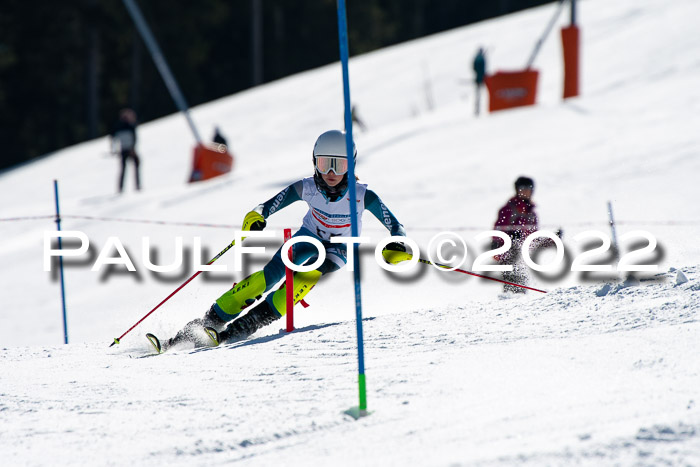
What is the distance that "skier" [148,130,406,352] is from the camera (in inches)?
245

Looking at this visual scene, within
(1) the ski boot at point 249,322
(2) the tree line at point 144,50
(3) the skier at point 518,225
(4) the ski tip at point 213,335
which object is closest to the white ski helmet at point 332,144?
(1) the ski boot at point 249,322

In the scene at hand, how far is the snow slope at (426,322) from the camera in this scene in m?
3.89

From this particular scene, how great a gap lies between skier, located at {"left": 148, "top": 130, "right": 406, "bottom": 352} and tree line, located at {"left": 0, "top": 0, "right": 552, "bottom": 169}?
3135 cm

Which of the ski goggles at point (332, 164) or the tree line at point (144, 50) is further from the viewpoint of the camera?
the tree line at point (144, 50)

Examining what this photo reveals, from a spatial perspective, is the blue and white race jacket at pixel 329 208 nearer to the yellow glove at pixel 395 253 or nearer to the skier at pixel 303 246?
the skier at pixel 303 246

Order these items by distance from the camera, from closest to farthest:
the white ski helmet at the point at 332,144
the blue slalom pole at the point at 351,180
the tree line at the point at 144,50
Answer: the blue slalom pole at the point at 351,180, the white ski helmet at the point at 332,144, the tree line at the point at 144,50

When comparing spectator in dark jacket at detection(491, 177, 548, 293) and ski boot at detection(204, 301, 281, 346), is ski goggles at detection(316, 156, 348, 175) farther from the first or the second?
spectator in dark jacket at detection(491, 177, 548, 293)

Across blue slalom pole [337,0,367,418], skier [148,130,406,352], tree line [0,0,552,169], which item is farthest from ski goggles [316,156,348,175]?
tree line [0,0,552,169]

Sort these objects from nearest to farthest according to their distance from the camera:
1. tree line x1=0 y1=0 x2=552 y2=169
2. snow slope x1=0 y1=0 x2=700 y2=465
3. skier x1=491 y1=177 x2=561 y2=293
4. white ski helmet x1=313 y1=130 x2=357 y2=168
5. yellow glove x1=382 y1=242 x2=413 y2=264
Answer: 1. snow slope x1=0 y1=0 x2=700 y2=465
2. white ski helmet x1=313 y1=130 x2=357 y2=168
3. yellow glove x1=382 y1=242 x2=413 y2=264
4. skier x1=491 y1=177 x2=561 y2=293
5. tree line x1=0 y1=0 x2=552 y2=169

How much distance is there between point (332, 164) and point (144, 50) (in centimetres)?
3885

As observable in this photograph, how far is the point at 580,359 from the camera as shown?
468 centimetres

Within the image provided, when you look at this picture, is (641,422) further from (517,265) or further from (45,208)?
(45,208)

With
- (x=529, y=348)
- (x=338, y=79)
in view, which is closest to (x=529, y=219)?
(x=529, y=348)

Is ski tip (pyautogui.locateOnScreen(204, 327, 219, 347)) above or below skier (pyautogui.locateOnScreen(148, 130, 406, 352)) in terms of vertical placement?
below
